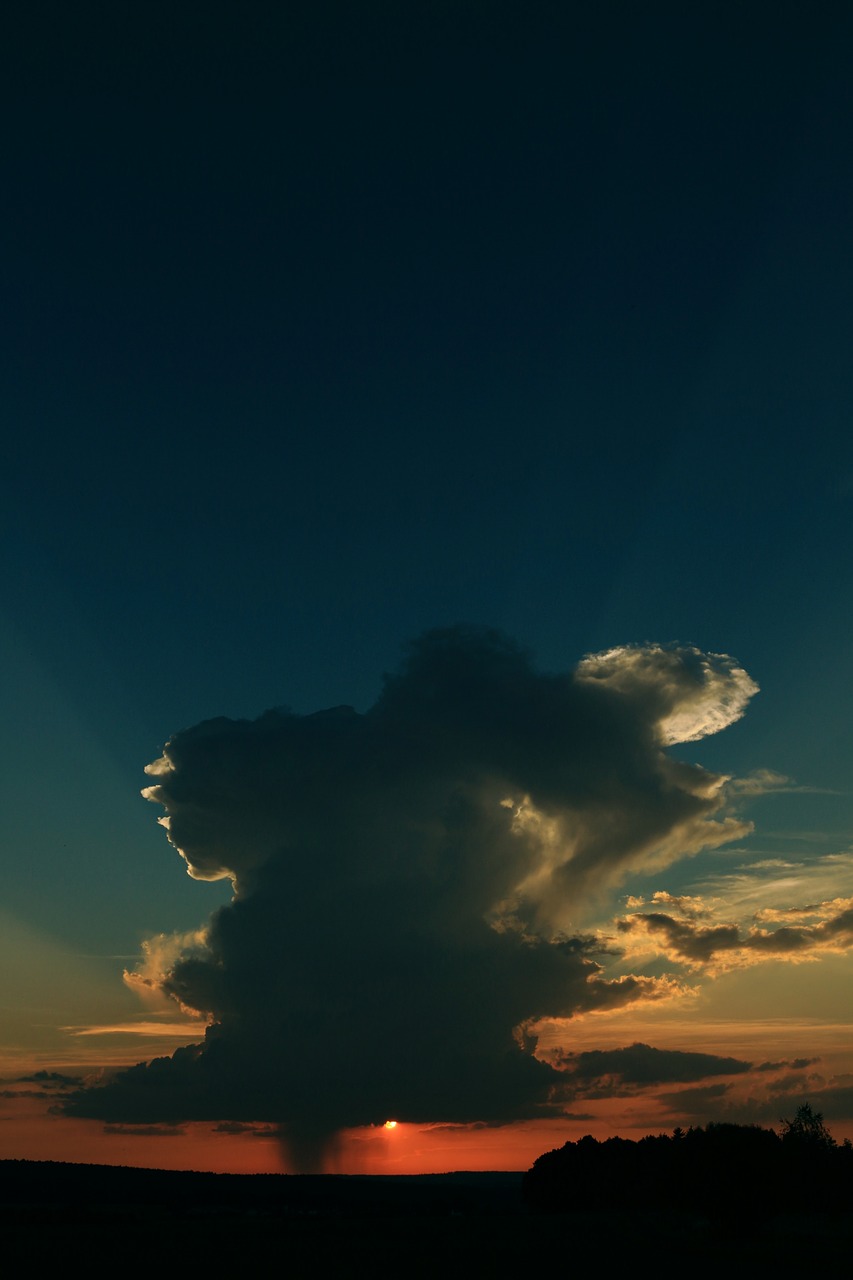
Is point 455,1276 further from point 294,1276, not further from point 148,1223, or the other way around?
point 148,1223

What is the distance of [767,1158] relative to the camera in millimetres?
153875

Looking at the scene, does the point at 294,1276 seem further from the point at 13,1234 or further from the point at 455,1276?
the point at 13,1234

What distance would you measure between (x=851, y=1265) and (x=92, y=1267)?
3175 inches

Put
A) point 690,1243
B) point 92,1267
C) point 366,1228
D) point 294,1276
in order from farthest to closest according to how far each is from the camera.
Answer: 1. point 366,1228
2. point 690,1243
3. point 92,1267
4. point 294,1276

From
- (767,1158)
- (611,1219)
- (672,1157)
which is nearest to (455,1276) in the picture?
(767,1158)

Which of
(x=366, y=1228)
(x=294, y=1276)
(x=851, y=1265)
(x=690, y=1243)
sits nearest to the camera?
(x=294, y=1276)

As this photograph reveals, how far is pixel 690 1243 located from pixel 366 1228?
5185 cm

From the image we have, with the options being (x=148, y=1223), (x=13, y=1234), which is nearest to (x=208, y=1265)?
(x=13, y=1234)

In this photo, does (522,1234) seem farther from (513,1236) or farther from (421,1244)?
(421,1244)

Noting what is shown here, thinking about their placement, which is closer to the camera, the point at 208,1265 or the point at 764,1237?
the point at 208,1265

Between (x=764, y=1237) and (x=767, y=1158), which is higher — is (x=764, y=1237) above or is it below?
below

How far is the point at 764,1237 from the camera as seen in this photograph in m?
154

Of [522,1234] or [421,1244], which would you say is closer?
[421,1244]

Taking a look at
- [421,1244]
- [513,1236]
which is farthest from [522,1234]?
[421,1244]
